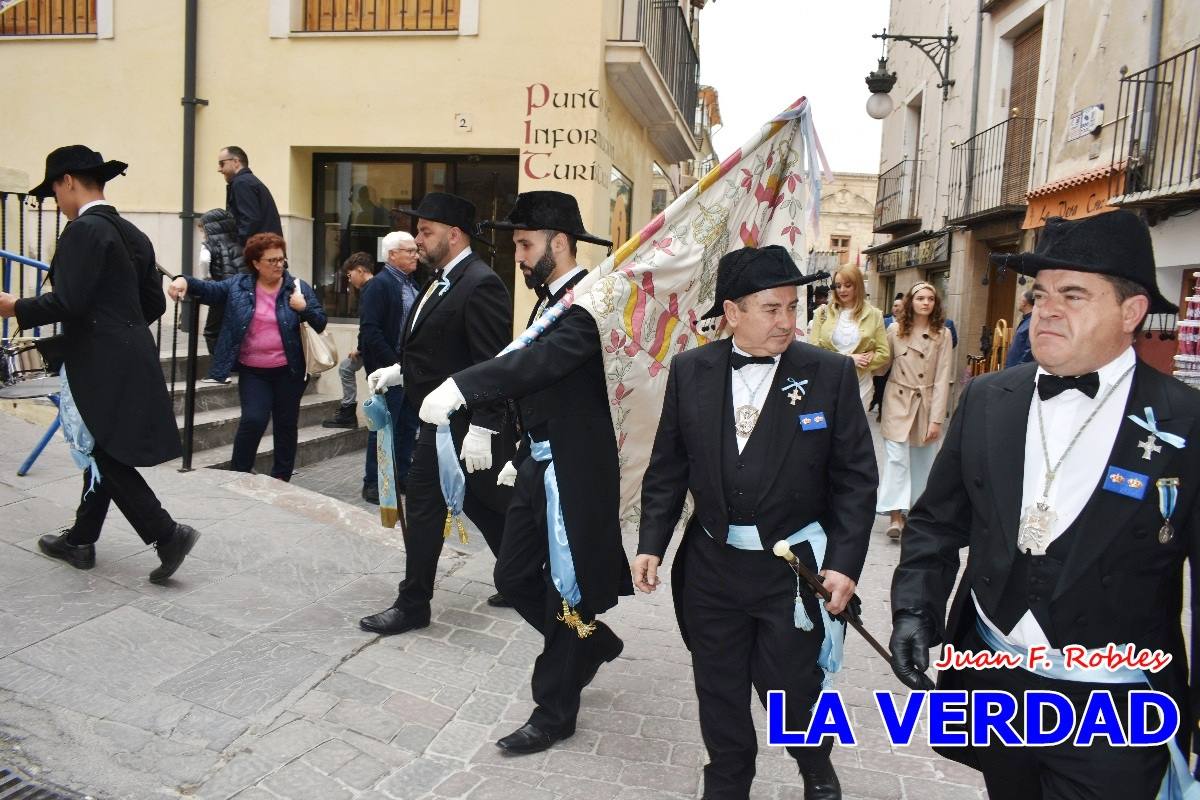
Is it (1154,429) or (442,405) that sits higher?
(1154,429)

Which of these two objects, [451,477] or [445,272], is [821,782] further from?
[445,272]

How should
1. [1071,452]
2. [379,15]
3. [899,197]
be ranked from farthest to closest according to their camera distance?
[899,197], [379,15], [1071,452]

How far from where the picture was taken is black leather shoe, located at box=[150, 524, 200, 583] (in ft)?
15.1

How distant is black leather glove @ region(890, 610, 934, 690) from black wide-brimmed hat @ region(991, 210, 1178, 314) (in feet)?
3.03

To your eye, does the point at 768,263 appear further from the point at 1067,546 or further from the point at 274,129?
the point at 274,129

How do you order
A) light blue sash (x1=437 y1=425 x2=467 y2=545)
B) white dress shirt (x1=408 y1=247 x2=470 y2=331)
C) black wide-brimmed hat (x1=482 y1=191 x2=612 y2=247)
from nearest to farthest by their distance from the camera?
black wide-brimmed hat (x1=482 y1=191 x2=612 y2=247) < light blue sash (x1=437 y1=425 x2=467 y2=545) < white dress shirt (x1=408 y1=247 x2=470 y2=331)

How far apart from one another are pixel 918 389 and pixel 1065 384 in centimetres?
488

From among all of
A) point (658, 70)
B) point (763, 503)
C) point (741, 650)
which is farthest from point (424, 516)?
point (658, 70)

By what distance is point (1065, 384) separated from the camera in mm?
2236

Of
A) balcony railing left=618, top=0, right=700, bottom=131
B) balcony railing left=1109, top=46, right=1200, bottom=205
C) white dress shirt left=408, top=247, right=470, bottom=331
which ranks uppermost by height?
balcony railing left=618, top=0, right=700, bottom=131

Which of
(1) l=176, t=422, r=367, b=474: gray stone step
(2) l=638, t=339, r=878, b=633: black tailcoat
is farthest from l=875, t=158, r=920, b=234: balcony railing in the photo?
(2) l=638, t=339, r=878, b=633: black tailcoat

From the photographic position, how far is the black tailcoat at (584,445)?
11.3 feet

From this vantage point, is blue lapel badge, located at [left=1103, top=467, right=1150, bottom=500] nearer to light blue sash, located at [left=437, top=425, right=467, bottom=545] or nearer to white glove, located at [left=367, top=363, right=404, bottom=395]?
light blue sash, located at [left=437, top=425, right=467, bottom=545]

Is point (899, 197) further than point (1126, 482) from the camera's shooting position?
Yes
